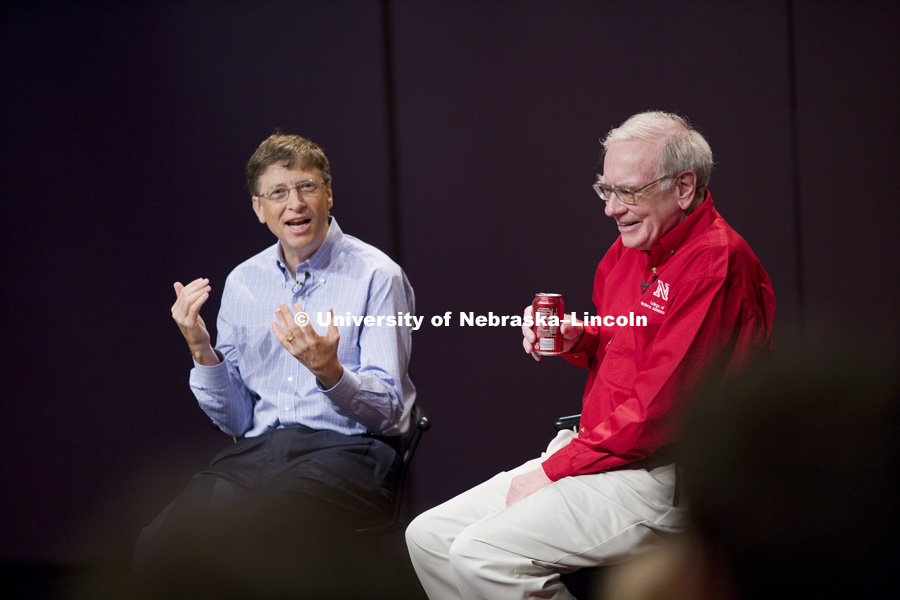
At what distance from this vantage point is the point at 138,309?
296 centimetres

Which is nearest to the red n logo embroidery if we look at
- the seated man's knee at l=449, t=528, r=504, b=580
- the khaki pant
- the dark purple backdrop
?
the khaki pant

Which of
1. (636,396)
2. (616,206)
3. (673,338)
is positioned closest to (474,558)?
(636,396)

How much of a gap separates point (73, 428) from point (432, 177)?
171 cm

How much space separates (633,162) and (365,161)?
145 cm

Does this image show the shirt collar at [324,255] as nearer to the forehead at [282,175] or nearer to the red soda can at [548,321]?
the forehead at [282,175]

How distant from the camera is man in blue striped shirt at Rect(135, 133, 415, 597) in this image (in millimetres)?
1958

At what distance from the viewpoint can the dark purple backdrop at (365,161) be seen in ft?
9.33

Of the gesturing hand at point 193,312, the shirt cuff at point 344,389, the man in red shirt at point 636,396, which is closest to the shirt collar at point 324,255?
the gesturing hand at point 193,312

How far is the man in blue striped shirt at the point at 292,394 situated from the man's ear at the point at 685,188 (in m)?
0.85

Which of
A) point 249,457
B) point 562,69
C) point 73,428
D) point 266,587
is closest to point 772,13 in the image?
point 562,69

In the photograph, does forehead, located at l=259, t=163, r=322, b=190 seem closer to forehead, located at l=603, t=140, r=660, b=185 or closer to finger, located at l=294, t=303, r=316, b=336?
finger, located at l=294, t=303, r=316, b=336

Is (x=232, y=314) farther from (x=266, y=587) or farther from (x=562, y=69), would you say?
(x=562, y=69)

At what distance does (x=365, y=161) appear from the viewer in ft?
9.78

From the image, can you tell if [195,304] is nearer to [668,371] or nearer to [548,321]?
[548,321]
